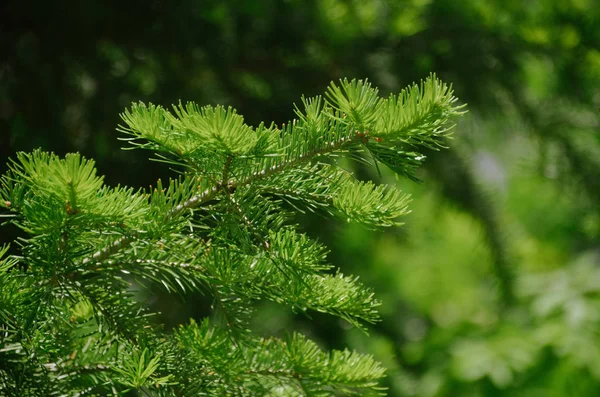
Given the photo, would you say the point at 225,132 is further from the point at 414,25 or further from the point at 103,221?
the point at 414,25

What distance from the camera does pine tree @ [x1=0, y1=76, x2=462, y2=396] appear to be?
0.43 meters

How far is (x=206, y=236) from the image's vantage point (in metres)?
0.50

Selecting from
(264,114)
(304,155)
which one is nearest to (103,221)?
(304,155)

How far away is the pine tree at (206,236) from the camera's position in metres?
0.43

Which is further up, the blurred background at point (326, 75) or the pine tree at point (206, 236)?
the blurred background at point (326, 75)

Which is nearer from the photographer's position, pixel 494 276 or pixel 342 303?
pixel 342 303

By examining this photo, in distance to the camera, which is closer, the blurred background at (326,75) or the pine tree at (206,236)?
the pine tree at (206,236)

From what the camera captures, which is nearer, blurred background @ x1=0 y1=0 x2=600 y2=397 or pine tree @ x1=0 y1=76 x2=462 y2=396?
pine tree @ x1=0 y1=76 x2=462 y2=396

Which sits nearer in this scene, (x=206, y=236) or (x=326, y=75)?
(x=206, y=236)

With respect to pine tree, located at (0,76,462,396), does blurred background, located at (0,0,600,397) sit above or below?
above

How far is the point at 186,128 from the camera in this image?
0.42 m

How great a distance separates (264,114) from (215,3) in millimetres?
304

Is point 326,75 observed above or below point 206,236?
above

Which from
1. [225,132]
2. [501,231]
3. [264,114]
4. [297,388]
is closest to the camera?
[225,132]
